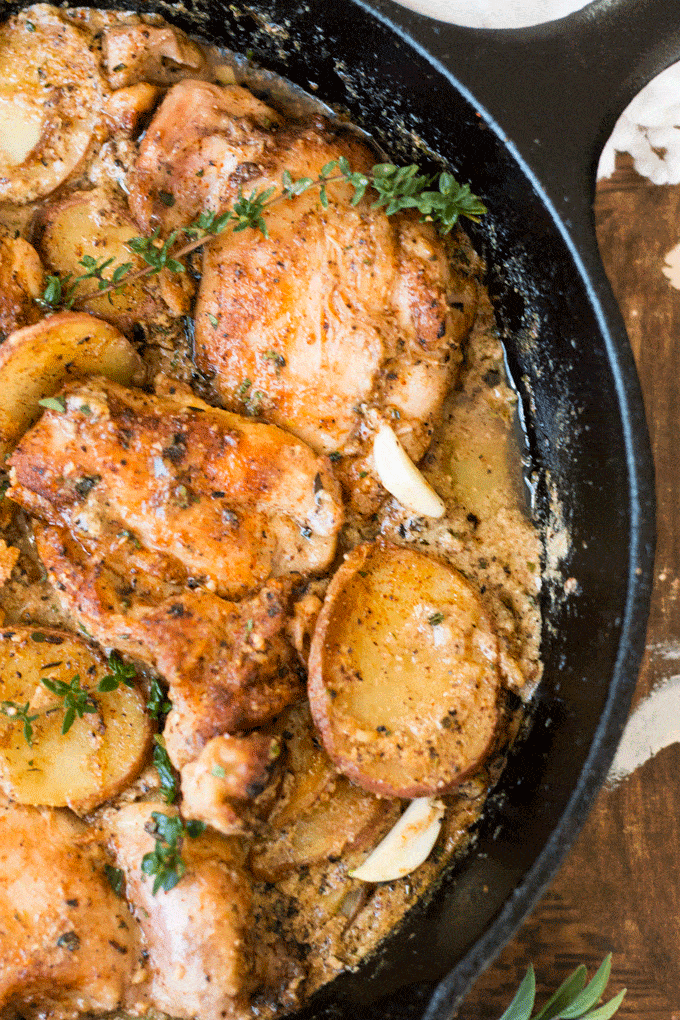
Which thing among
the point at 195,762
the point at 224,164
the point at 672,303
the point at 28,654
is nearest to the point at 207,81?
the point at 224,164

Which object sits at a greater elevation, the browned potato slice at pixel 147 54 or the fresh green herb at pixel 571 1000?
the browned potato slice at pixel 147 54

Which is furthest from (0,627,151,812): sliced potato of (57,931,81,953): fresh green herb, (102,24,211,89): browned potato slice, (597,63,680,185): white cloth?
(597,63,680,185): white cloth

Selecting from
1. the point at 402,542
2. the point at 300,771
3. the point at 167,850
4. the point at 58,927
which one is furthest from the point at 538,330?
the point at 58,927

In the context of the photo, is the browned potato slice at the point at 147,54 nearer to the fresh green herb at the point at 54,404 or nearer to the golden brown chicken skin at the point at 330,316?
the golden brown chicken skin at the point at 330,316

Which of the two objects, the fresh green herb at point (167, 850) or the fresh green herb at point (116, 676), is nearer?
the fresh green herb at point (167, 850)

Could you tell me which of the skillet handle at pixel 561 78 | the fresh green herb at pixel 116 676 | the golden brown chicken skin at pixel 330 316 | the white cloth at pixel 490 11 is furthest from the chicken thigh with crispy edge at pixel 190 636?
the white cloth at pixel 490 11

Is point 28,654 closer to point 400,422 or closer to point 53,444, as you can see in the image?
point 53,444
